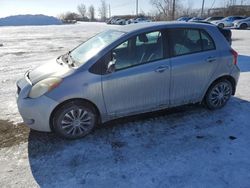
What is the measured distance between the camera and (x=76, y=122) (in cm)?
360

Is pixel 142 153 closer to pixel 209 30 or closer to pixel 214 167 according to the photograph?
pixel 214 167

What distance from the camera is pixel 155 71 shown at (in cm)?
374

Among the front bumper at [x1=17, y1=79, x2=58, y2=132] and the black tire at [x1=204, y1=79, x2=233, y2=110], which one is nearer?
the front bumper at [x1=17, y1=79, x2=58, y2=132]

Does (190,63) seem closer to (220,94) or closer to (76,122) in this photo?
(220,94)

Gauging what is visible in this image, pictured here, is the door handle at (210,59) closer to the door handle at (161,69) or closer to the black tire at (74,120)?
the door handle at (161,69)

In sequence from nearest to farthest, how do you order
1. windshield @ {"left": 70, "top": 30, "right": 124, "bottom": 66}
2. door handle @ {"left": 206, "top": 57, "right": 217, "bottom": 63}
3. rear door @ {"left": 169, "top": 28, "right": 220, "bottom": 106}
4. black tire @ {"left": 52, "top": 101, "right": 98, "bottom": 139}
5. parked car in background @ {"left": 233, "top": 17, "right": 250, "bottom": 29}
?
black tire @ {"left": 52, "top": 101, "right": 98, "bottom": 139} < windshield @ {"left": 70, "top": 30, "right": 124, "bottom": 66} < rear door @ {"left": 169, "top": 28, "right": 220, "bottom": 106} < door handle @ {"left": 206, "top": 57, "right": 217, "bottom": 63} < parked car in background @ {"left": 233, "top": 17, "right": 250, "bottom": 29}

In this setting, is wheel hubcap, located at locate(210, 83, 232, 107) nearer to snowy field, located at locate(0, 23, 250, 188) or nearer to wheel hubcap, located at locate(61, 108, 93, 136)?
snowy field, located at locate(0, 23, 250, 188)

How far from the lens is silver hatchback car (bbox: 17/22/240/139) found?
342 centimetres

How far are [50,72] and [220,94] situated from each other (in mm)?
3013

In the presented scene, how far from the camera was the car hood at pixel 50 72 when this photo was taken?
11.5 ft

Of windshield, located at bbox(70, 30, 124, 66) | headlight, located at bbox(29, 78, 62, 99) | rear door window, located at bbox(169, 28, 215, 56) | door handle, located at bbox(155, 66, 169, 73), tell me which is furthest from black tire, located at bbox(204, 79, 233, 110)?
headlight, located at bbox(29, 78, 62, 99)

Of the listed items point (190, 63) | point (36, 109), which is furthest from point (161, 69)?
point (36, 109)

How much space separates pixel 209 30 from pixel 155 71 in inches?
53.5

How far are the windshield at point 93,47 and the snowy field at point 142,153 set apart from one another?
3.88ft
